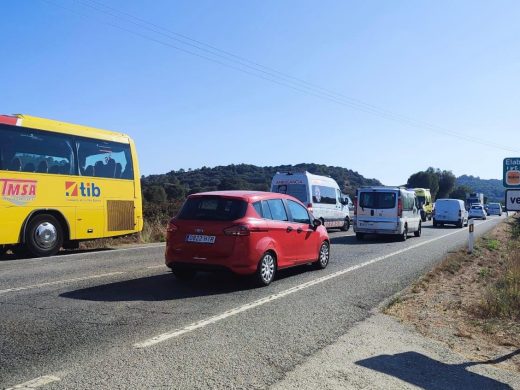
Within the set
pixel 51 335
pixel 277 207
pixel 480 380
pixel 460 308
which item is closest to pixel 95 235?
pixel 277 207

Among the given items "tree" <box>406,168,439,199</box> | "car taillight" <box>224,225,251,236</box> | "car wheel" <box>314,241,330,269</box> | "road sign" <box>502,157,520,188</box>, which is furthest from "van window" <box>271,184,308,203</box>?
"tree" <box>406,168,439,199</box>

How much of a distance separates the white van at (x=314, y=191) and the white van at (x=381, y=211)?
1641 millimetres

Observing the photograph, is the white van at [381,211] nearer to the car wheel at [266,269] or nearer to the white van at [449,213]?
the car wheel at [266,269]

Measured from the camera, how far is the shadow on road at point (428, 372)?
470 centimetres

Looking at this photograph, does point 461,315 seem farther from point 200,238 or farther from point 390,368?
point 200,238

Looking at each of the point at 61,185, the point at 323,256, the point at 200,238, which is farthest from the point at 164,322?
the point at 61,185

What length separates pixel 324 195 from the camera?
23609mm

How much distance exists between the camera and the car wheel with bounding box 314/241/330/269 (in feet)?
38.0

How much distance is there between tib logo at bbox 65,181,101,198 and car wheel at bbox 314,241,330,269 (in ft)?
21.7

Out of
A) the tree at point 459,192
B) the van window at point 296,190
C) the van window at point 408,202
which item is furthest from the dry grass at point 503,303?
the tree at point 459,192

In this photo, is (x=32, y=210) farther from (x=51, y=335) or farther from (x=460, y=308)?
(x=460, y=308)

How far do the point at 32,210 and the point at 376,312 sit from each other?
29.6ft

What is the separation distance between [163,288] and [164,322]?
244 cm

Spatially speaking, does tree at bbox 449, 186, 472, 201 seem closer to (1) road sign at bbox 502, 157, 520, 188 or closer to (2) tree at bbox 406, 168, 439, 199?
(2) tree at bbox 406, 168, 439, 199
